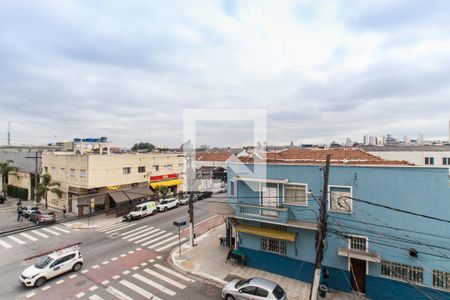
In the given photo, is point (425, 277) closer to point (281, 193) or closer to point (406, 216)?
point (406, 216)

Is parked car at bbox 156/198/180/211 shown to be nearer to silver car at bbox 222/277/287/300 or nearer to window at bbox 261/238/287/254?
window at bbox 261/238/287/254

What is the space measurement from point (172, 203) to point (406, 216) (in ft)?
89.5

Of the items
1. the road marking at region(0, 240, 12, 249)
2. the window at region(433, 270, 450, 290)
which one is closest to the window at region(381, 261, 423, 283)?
the window at region(433, 270, 450, 290)

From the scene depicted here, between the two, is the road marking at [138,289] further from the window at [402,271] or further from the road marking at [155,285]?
the window at [402,271]

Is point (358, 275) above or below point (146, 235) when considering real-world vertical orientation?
above

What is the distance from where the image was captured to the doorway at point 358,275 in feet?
44.7

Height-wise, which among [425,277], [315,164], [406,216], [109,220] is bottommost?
[109,220]

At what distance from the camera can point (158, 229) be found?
2550cm

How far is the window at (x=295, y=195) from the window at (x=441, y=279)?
650cm

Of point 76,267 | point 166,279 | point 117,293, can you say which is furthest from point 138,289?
point 76,267

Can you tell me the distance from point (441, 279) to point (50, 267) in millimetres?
20885

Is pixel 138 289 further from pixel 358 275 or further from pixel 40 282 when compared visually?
pixel 358 275

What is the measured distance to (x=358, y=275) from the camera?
13789 mm

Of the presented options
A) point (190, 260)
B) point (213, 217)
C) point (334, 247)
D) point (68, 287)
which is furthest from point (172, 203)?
point (334, 247)
